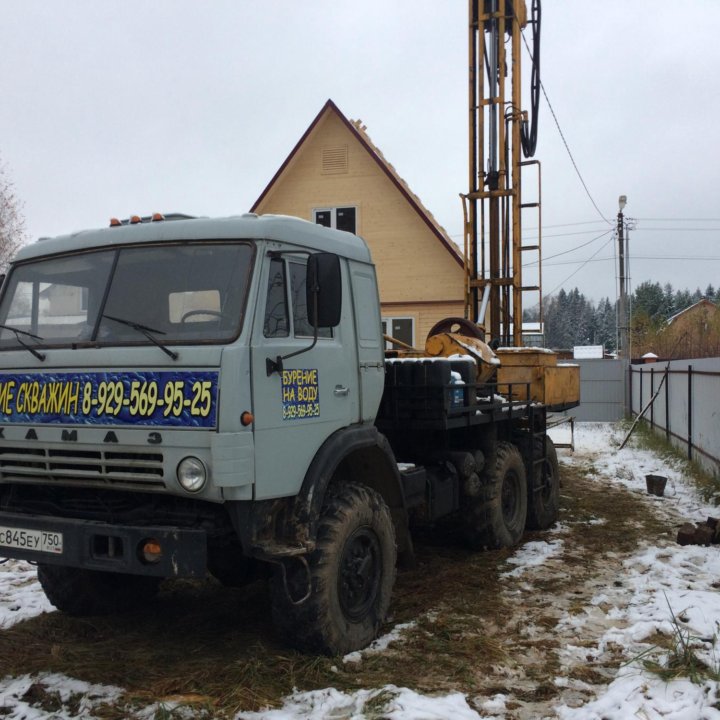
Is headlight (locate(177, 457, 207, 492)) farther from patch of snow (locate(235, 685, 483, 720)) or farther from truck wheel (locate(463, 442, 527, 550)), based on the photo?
truck wheel (locate(463, 442, 527, 550))

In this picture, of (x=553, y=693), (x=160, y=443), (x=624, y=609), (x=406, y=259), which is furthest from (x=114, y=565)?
(x=406, y=259)

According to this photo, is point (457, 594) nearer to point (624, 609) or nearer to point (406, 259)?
point (624, 609)

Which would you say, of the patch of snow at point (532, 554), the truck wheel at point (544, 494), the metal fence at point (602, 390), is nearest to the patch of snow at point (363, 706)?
the patch of snow at point (532, 554)

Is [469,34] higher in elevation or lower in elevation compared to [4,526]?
higher

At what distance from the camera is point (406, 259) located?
18.1 m

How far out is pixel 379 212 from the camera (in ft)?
60.5

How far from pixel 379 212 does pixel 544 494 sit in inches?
436

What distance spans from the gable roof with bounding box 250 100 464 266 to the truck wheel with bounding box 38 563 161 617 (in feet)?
43.4

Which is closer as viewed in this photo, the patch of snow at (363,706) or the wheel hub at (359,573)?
the patch of snow at (363,706)

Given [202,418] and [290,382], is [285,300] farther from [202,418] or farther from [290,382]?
[202,418]

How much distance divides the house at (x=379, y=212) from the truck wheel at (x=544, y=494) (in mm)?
8856

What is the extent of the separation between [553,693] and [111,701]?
8.06 ft

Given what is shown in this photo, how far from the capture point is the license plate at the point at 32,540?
419 cm

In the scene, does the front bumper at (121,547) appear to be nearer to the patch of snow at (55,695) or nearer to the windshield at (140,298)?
the patch of snow at (55,695)
